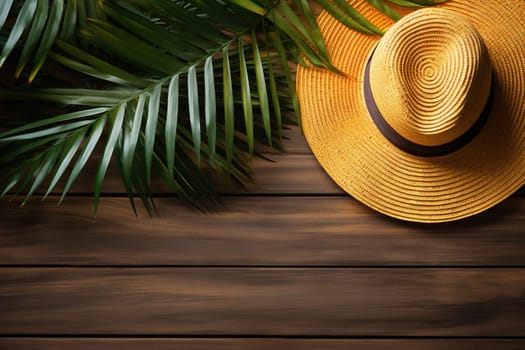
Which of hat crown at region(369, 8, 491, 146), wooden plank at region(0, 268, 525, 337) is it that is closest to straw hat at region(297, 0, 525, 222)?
hat crown at region(369, 8, 491, 146)

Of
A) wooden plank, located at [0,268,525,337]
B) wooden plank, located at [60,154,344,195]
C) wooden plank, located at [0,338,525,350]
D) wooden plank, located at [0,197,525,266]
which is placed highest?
wooden plank, located at [60,154,344,195]

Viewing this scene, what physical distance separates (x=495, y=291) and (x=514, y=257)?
0.25ft

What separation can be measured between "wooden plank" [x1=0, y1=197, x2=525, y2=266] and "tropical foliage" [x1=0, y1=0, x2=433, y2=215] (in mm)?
77

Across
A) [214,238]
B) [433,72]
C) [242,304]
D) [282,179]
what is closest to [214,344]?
[242,304]

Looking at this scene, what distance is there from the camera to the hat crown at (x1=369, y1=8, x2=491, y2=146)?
1014mm

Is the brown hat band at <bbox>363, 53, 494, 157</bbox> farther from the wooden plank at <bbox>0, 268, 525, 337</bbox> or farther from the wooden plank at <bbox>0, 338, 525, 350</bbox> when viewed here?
the wooden plank at <bbox>0, 338, 525, 350</bbox>

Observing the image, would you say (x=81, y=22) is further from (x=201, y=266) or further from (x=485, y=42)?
(x=485, y=42)

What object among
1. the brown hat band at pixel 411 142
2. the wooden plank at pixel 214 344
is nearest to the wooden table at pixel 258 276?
the wooden plank at pixel 214 344

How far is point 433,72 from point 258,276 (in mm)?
502

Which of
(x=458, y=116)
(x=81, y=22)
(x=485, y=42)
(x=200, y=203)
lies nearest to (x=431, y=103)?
(x=458, y=116)

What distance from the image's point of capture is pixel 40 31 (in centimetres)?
102

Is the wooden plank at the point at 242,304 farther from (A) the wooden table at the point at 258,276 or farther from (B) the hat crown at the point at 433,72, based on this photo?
(B) the hat crown at the point at 433,72

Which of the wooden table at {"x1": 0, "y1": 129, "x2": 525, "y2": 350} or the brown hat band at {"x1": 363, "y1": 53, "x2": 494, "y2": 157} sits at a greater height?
Answer: the brown hat band at {"x1": 363, "y1": 53, "x2": 494, "y2": 157}

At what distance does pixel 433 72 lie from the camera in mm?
1036
